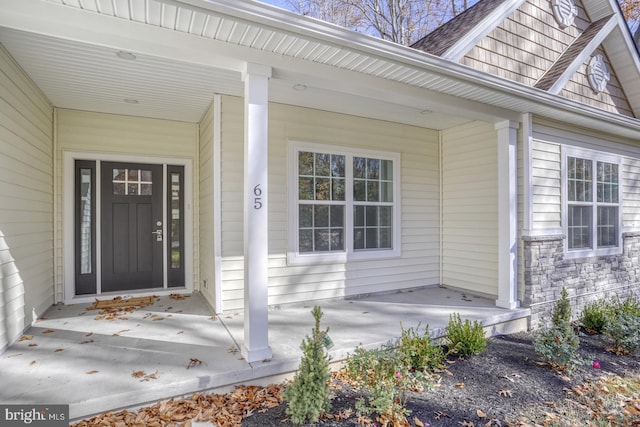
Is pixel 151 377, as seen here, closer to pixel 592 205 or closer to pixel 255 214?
pixel 255 214

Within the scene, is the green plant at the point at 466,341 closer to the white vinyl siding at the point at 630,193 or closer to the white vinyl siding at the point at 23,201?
the white vinyl siding at the point at 23,201

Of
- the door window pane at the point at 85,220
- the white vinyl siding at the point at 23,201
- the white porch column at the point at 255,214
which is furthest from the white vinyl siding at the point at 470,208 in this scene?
the white vinyl siding at the point at 23,201

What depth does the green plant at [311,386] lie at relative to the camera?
7.28ft

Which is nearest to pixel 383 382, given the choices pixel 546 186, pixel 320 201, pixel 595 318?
pixel 320 201

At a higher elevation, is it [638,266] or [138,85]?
[138,85]

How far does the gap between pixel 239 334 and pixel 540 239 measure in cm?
398

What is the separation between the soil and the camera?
7.82 feet

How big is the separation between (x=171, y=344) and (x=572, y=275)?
543 cm

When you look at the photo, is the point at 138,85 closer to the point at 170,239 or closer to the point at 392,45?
the point at 170,239

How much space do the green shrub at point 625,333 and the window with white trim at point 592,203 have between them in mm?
1274

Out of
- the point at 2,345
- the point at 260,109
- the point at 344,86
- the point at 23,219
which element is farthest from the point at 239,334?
the point at 344,86

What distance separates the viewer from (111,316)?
398 centimetres

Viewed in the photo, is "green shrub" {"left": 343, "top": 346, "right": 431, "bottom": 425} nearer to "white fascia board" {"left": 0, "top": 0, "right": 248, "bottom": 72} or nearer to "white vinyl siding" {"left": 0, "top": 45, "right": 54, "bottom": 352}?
"white fascia board" {"left": 0, "top": 0, "right": 248, "bottom": 72}

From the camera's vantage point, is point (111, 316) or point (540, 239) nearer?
point (111, 316)
